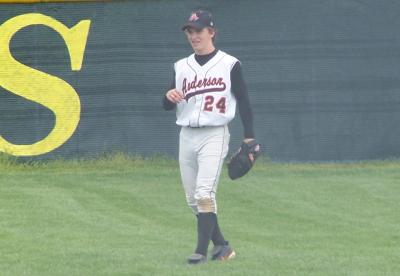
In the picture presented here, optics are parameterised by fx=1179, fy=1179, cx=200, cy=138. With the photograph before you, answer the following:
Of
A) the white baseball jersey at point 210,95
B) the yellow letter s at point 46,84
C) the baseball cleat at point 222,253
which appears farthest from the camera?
Result: the yellow letter s at point 46,84

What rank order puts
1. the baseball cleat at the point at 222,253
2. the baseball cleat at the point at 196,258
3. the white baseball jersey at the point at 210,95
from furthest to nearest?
the baseball cleat at the point at 222,253 < the white baseball jersey at the point at 210,95 < the baseball cleat at the point at 196,258

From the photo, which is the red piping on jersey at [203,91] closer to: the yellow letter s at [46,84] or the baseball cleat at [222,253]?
the baseball cleat at [222,253]

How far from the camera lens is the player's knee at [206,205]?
744cm

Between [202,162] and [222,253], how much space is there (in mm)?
631

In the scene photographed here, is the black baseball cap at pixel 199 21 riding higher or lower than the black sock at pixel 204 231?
higher

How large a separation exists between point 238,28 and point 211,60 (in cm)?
577

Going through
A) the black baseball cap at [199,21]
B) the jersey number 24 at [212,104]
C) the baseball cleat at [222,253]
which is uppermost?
the black baseball cap at [199,21]

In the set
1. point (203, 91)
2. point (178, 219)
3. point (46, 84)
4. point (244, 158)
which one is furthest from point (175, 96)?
point (46, 84)

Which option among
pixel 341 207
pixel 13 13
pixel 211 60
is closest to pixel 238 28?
pixel 13 13

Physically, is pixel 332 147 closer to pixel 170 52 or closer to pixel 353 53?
pixel 353 53

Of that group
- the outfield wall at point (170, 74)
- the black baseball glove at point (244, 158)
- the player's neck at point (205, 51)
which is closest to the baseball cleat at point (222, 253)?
the black baseball glove at point (244, 158)

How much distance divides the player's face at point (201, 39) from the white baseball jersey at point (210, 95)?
8 cm

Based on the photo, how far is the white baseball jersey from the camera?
295 inches

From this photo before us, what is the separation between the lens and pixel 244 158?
25.4 feet
